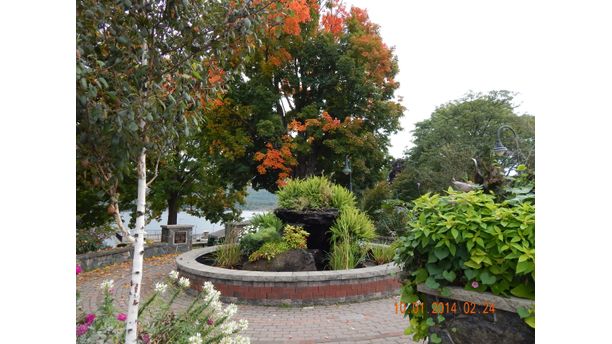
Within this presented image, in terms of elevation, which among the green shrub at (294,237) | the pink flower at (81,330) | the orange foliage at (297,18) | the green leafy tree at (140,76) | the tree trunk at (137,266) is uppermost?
the orange foliage at (297,18)

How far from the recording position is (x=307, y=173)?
15391 millimetres

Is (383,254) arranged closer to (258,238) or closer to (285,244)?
(285,244)

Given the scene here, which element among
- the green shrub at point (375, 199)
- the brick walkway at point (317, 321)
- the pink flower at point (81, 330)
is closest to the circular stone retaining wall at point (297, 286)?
the brick walkway at point (317, 321)

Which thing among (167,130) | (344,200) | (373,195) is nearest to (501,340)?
(167,130)

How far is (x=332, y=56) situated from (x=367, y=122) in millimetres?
3056

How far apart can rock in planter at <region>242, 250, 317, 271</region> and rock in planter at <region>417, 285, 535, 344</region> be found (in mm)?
4036

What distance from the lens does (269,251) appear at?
7.18 m

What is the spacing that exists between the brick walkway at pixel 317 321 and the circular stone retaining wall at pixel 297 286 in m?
0.15

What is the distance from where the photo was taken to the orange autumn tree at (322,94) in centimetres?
1422

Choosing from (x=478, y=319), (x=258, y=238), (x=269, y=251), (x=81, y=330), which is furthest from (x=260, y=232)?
(x=478, y=319)

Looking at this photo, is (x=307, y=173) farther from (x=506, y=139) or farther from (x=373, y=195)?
(x=506, y=139)

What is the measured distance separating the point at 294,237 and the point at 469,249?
4957mm
